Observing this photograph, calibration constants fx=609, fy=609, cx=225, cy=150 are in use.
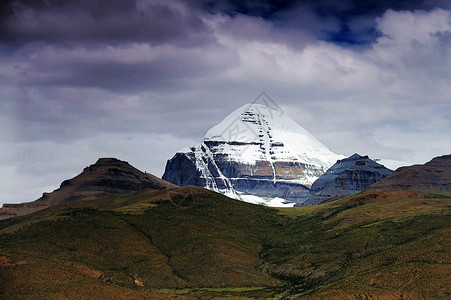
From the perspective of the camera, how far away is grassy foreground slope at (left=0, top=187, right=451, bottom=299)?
388ft

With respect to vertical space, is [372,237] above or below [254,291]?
above

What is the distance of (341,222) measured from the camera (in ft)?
642

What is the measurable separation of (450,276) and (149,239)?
9246 centimetres

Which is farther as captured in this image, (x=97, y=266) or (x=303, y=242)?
(x=303, y=242)

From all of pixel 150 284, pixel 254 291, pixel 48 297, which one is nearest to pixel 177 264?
pixel 150 284

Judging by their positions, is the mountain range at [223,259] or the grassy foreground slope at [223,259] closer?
the mountain range at [223,259]

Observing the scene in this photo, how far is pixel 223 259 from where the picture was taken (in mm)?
162000

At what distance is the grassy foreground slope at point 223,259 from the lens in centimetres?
11838

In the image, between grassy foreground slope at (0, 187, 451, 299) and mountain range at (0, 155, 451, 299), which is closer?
mountain range at (0, 155, 451, 299)

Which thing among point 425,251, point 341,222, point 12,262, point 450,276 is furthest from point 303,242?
point 12,262

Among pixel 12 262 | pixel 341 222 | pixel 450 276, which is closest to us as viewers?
pixel 450 276

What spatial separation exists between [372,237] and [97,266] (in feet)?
236

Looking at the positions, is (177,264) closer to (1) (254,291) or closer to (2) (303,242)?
(1) (254,291)

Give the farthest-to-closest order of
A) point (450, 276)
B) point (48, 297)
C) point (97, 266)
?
point (97, 266) < point (450, 276) < point (48, 297)
